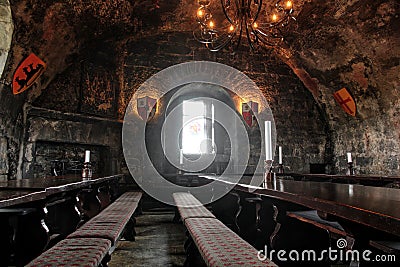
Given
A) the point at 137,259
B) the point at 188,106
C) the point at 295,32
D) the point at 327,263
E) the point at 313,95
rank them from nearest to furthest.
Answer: the point at 327,263, the point at 137,259, the point at 295,32, the point at 313,95, the point at 188,106

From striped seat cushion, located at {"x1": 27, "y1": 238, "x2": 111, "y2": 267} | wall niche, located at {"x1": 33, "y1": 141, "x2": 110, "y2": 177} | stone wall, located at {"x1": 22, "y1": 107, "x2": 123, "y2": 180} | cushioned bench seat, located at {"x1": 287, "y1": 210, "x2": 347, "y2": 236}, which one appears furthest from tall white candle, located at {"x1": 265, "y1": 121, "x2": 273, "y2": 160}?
stone wall, located at {"x1": 22, "y1": 107, "x2": 123, "y2": 180}

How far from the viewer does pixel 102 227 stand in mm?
2330

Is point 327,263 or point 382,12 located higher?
point 382,12

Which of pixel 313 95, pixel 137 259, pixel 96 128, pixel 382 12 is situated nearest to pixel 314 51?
pixel 313 95

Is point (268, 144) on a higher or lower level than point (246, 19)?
lower

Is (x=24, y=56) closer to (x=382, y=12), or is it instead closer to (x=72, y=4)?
(x=72, y=4)

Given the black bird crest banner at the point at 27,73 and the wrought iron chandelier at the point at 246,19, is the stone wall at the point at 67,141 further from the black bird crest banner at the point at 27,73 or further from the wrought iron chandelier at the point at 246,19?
the wrought iron chandelier at the point at 246,19

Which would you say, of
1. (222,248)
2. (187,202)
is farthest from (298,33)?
(222,248)

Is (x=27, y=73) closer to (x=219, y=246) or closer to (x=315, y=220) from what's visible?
(x=219, y=246)

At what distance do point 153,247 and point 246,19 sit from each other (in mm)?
3048

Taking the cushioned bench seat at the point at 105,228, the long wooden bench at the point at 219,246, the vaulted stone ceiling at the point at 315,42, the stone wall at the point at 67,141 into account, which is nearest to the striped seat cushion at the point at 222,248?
the long wooden bench at the point at 219,246

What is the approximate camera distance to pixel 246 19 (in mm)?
4355

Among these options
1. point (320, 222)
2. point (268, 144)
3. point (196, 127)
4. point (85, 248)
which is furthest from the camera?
point (196, 127)

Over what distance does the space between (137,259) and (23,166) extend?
355cm
